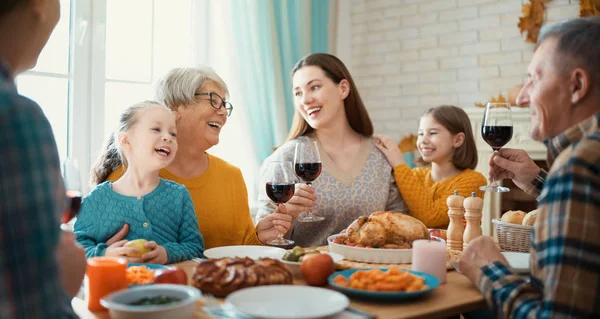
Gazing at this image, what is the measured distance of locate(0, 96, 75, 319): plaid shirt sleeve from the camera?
770 millimetres

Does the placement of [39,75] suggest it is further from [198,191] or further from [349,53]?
[349,53]

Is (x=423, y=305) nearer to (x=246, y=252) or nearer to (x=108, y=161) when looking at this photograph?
(x=246, y=252)

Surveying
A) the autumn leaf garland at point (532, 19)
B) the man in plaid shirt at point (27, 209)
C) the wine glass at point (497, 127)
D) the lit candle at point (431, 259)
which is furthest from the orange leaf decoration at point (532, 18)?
the man in plaid shirt at point (27, 209)

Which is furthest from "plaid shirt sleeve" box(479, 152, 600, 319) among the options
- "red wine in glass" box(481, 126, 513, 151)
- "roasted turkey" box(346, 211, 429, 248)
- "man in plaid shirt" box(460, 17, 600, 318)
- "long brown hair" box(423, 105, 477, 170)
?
"long brown hair" box(423, 105, 477, 170)

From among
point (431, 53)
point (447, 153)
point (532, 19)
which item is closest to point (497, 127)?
point (447, 153)

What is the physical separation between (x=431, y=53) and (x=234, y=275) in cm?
413

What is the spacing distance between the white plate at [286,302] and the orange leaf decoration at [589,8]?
386 centimetres

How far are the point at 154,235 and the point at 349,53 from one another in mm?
4006

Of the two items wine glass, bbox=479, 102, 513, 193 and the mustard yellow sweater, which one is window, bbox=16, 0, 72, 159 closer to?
the mustard yellow sweater

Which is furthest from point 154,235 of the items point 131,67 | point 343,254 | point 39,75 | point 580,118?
point 131,67

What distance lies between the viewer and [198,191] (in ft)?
7.47

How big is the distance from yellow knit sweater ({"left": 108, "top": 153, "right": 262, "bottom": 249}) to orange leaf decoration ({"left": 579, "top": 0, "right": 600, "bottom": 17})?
3.22 m

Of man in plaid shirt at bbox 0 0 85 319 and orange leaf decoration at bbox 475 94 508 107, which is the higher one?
orange leaf decoration at bbox 475 94 508 107

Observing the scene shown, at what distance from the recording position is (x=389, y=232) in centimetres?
166
